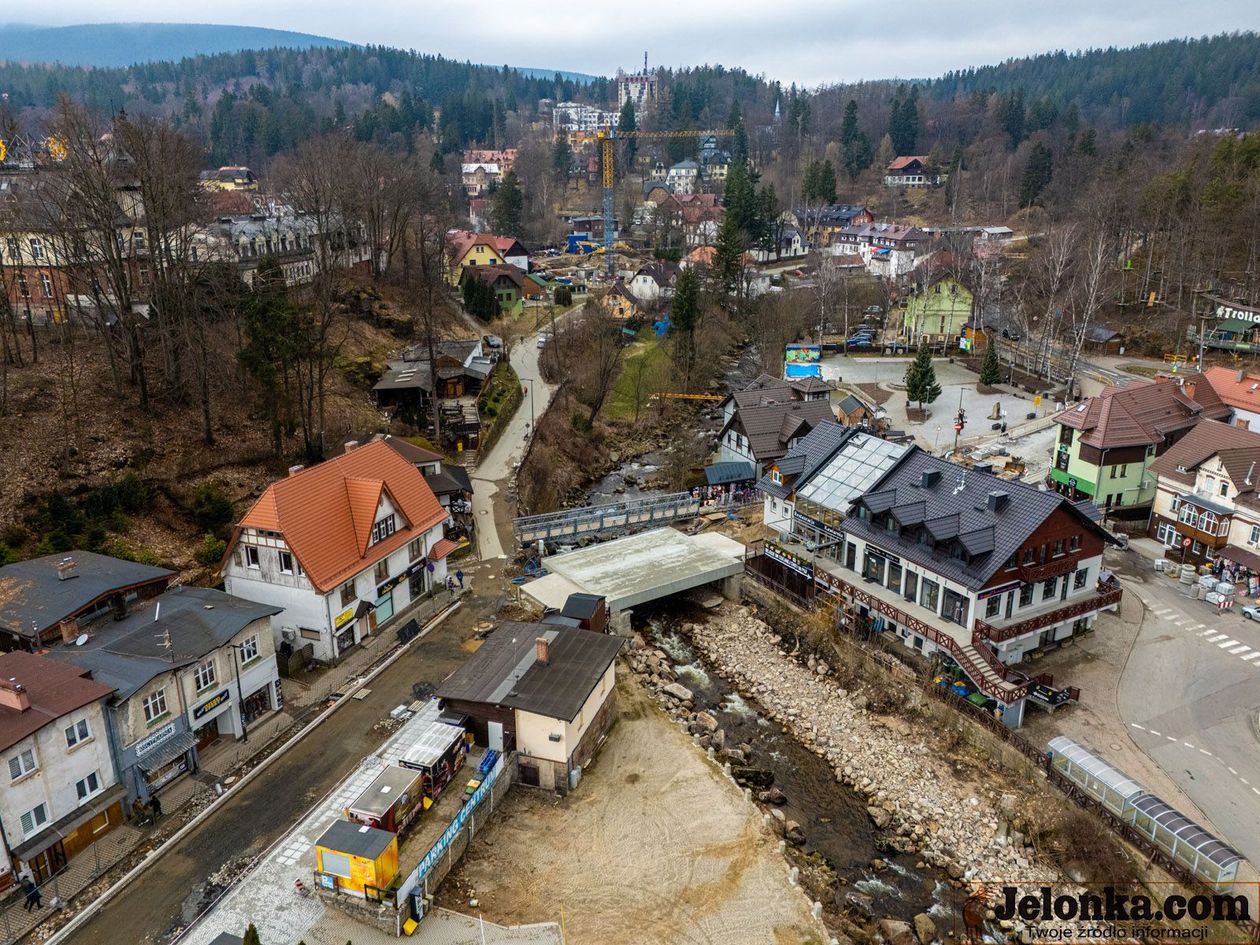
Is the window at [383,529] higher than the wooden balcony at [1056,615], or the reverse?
the window at [383,529]

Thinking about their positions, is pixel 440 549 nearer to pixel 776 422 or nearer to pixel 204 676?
pixel 204 676

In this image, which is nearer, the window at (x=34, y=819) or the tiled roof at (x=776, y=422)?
the window at (x=34, y=819)

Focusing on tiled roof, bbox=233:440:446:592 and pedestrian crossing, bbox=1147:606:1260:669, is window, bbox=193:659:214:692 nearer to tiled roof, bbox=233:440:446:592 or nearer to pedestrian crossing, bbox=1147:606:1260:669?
tiled roof, bbox=233:440:446:592

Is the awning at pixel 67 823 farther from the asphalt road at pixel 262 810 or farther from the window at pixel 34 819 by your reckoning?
the asphalt road at pixel 262 810

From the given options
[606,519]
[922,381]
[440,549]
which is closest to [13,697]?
[440,549]

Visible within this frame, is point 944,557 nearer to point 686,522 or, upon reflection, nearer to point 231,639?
point 686,522

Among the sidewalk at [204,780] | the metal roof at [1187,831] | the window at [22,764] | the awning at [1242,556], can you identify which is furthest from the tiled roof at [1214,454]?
the window at [22,764]
